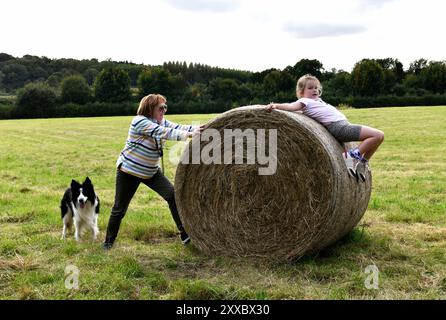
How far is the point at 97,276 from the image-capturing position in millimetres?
5039

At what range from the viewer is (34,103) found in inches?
2425

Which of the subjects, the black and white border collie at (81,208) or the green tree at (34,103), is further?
the green tree at (34,103)

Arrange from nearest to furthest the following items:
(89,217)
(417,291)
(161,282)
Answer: (417,291), (161,282), (89,217)

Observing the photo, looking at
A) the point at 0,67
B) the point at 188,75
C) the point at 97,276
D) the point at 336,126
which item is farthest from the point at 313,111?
the point at 0,67

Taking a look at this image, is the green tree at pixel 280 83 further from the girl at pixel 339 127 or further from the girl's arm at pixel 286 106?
the girl's arm at pixel 286 106

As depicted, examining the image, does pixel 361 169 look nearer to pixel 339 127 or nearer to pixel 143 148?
pixel 339 127

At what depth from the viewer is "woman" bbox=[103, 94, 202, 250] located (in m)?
5.91

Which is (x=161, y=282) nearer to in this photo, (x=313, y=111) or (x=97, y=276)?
(x=97, y=276)

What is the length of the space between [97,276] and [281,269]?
5.92 feet

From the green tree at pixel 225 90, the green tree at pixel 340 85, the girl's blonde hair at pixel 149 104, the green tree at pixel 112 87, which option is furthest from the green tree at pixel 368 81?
the girl's blonde hair at pixel 149 104

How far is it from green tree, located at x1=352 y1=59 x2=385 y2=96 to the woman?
187ft

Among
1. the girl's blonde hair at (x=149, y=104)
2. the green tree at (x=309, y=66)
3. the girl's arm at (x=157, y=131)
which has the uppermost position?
the green tree at (x=309, y=66)

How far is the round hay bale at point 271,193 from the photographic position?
535 cm

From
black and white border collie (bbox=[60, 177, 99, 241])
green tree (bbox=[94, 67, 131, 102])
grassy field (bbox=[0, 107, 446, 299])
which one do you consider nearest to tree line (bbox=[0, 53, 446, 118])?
green tree (bbox=[94, 67, 131, 102])
